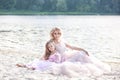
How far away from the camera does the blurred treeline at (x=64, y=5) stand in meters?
99.3

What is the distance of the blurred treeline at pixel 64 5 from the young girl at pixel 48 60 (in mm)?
88694

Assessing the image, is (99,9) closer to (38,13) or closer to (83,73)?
(38,13)

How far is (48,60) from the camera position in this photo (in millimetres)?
10211

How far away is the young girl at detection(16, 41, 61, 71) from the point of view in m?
9.98

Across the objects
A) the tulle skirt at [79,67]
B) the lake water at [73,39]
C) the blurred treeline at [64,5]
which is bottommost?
the blurred treeline at [64,5]

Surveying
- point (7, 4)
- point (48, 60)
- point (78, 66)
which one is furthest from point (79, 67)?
point (7, 4)

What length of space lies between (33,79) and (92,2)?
95746mm

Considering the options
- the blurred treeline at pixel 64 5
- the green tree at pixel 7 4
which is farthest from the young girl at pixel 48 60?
the green tree at pixel 7 4

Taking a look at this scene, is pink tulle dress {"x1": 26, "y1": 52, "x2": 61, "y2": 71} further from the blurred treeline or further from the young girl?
the blurred treeline

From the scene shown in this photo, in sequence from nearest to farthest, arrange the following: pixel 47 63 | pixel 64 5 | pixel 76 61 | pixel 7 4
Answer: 1. pixel 76 61
2. pixel 47 63
3. pixel 7 4
4. pixel 64 5

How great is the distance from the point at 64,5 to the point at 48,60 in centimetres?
9009

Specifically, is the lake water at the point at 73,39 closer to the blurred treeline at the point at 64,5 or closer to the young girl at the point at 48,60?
the young girl at the point at 48,60

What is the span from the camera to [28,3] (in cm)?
9969

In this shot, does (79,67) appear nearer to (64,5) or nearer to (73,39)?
(73,39)
